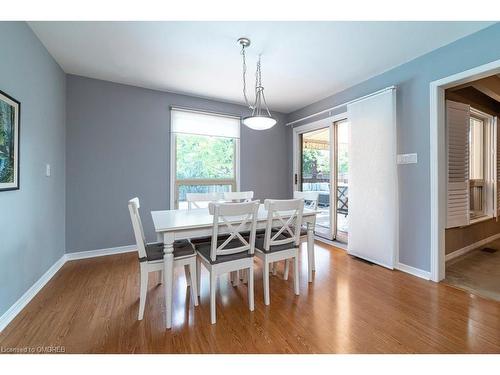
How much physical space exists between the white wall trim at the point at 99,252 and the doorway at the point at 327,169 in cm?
302

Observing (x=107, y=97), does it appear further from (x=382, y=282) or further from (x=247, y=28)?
(x=382, y=282)

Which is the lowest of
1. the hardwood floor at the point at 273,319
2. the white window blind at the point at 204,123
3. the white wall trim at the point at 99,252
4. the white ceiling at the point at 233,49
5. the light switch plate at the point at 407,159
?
the hardwood floor at the point at 273,319

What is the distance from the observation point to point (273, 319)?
167 centimetres

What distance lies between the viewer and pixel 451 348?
136 cm

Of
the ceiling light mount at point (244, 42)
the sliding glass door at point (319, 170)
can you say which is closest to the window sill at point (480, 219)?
the sliding glass door at point (319, 170)

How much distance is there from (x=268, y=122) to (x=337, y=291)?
5.88ft

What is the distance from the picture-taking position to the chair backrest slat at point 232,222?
5.18 ft

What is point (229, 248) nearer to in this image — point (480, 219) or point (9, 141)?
point (9, 141)

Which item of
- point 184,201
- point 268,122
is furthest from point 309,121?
point 184,201

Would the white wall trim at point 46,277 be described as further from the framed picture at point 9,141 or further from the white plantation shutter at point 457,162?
the white plantation shutter at point 457,162

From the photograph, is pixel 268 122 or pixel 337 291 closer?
pixel 337 291

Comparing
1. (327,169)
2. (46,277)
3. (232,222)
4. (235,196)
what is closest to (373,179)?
(327,169)

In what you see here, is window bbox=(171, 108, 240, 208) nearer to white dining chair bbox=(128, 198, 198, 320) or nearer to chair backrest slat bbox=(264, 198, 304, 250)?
white dining chair bbox=(128, 198, 198, 320)

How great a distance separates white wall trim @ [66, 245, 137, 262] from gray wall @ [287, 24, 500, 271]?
11.8 feet
